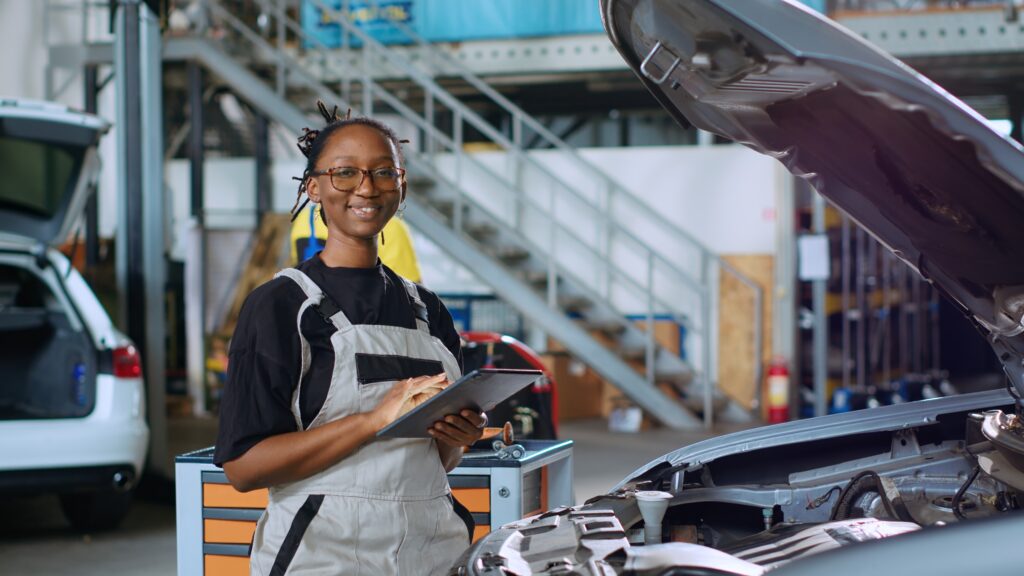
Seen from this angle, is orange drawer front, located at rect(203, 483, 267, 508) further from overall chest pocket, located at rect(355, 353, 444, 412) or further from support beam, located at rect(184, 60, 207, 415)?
support beam, located at rect(184, 60, 207, 415)

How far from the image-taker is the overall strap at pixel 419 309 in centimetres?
197

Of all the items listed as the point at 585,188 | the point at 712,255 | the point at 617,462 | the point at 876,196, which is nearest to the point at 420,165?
the point at 585,188

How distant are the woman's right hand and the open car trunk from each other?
150 inches

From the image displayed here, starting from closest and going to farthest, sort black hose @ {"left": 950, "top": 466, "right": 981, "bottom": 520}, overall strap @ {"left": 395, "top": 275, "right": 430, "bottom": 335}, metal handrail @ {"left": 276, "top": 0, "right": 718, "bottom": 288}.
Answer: overall strap @ {"left": 395, "top": 275, "right": 430, "bottom": 335} < black hose @ {"left": 950, "top": 466, "right": 981, "bottom": 520} < metal handrail @ {"left": 276, "top": 0, "right": 718, "bottom": 288}

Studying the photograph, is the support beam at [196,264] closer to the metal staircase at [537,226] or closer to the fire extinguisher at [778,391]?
the metal staircase at [537,226]

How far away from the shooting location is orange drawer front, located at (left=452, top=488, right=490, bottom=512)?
283 cm

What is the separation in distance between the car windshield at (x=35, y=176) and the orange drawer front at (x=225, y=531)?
317 cm

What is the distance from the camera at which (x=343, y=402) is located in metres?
1.80

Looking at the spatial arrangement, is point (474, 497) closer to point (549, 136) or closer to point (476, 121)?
point (476, 121)

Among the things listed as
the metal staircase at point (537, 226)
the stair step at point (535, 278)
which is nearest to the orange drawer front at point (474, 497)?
the metal staircase at point (537, 226)

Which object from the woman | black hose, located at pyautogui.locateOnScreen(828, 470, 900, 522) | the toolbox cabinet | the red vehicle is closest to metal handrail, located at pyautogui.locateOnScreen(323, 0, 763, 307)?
the red vehicle

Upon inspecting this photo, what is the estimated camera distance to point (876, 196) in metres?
2.03

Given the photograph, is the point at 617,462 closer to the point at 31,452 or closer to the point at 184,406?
the point at 31,452

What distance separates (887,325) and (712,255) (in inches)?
96.4
